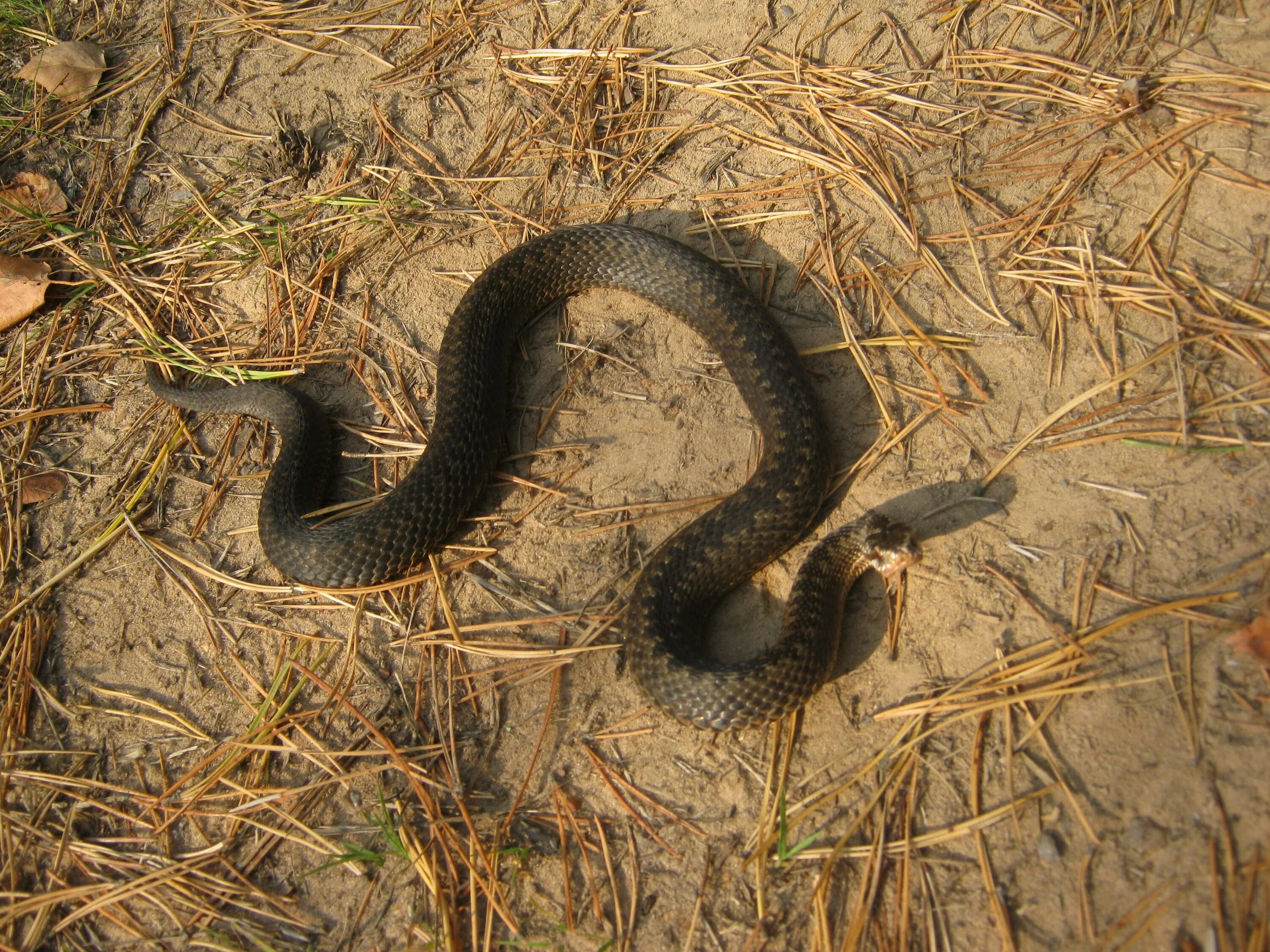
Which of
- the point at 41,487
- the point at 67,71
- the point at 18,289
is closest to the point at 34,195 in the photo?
the point at 18,289

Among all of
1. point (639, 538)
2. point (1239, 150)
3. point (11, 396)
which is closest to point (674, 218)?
point (639, 538)

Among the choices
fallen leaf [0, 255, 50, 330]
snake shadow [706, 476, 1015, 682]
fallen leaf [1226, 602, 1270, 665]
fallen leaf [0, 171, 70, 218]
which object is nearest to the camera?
fallen leaf [1226, 602, 1270, 665]

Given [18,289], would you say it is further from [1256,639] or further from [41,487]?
[1256,639]

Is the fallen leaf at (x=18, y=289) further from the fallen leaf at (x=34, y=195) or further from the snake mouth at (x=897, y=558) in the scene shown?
the snake mouth at (x=897, y=558)

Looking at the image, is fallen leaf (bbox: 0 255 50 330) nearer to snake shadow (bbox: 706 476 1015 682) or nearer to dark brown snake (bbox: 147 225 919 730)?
dark brown snake (bbox: 147 225 919 730)

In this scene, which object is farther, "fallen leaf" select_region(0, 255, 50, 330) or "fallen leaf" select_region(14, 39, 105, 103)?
"fallen leaf" select_region(14, 39, 105, 103)

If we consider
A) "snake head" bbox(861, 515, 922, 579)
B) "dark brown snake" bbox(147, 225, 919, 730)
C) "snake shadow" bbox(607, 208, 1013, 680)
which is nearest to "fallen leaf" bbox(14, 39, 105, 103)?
"dark brown snake" bbox(147, 225, 919, 730)

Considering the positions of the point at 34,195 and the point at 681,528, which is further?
the point at 34,195
